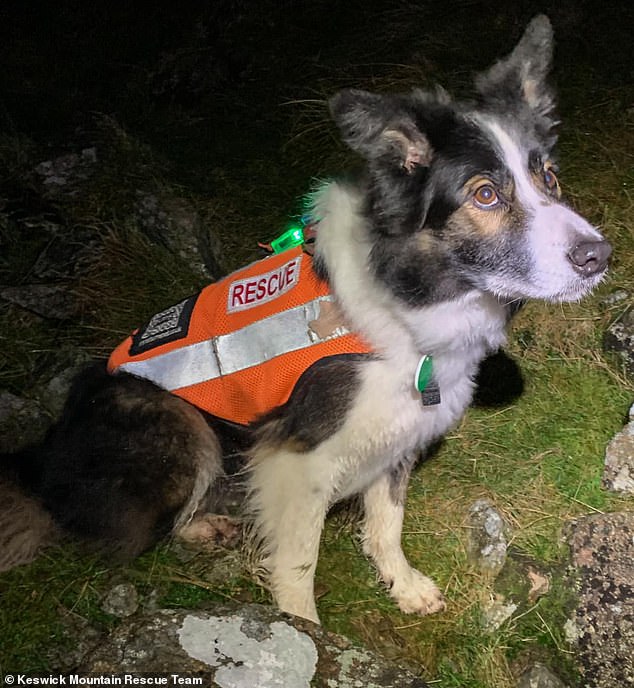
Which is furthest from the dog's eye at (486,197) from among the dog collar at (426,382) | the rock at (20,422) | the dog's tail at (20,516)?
the rock at (20,422)

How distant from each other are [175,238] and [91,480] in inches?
76.1

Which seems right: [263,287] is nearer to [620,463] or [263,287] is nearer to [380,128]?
[380,128]

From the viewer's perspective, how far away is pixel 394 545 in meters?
3.30

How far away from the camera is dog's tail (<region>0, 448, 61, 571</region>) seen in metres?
2.96

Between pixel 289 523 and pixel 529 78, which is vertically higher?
pixel 529 78

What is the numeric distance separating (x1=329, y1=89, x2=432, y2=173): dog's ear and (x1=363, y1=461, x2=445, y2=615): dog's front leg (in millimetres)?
1244

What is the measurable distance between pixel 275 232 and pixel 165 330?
174cm

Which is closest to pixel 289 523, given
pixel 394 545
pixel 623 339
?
pixel 394 545

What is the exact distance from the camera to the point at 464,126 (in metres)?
2.45

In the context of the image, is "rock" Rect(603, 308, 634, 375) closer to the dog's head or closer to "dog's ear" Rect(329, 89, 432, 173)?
the dog's head

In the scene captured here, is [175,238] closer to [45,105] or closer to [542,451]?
[45,105]

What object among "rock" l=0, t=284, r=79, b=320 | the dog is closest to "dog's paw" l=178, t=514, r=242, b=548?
the dog

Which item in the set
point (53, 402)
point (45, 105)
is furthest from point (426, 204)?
point (45, 105)

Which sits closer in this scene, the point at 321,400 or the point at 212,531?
the point at 321,400
